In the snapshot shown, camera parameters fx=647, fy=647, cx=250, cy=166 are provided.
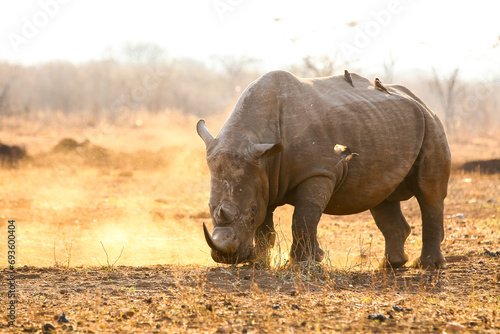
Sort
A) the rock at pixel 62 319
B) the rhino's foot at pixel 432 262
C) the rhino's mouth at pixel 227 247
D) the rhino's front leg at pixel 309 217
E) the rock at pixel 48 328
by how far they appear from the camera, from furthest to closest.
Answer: the rhino's foot at pixel 432 262 < the rhino's front leg at pixel 309 217 < the rhino's mouth at pixel 227 247 < the rock at pixel 62 319 < the rock at pixel 48 328

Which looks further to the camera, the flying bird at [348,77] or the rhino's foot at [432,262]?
the flying bird at [348,77]

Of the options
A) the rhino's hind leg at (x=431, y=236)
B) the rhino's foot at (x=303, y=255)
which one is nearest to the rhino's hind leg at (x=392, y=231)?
the rhino's hind leg at (x=431, y=236)

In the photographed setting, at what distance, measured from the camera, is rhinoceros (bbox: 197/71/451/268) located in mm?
6133

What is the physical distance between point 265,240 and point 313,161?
95 cm

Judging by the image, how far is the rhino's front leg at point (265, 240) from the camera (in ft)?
21.1

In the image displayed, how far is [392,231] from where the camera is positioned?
26.0ft

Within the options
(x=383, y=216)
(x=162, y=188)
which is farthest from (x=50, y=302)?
(x=162, y=188)

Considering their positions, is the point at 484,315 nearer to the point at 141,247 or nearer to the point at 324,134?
the point at 324,134

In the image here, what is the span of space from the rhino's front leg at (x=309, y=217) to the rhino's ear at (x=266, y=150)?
575mm

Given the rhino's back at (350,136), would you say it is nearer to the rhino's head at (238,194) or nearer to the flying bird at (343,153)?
the flying bird at (343,153)

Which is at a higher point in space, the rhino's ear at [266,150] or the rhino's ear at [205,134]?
the rhino's ear at [205,134]

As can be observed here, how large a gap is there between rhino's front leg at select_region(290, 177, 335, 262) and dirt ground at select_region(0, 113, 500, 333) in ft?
0.56

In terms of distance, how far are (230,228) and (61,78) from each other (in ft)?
183

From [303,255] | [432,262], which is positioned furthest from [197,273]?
[432,262]
